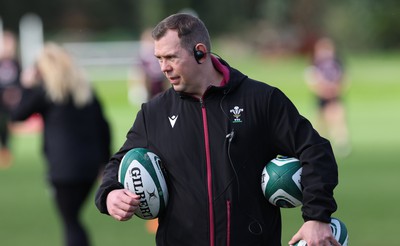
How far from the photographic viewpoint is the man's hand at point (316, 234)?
5.19m

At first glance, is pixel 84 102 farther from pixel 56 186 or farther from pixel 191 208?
pixel 191 208

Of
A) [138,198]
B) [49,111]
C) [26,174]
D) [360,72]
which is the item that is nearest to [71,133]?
[49,111]

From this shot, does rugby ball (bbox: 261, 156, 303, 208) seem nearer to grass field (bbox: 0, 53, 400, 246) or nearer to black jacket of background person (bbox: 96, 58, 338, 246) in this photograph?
black jacket of background person (bbox: 96, 58, 338, 246)

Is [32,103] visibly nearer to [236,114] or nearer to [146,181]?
[146,181]

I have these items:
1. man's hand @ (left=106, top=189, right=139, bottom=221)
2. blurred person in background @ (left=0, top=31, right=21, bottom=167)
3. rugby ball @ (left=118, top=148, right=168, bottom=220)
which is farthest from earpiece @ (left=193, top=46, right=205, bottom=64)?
blurred person in background @ (left=0, top=31, right=21, bottom=167)

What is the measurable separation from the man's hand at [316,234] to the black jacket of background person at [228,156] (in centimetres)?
22

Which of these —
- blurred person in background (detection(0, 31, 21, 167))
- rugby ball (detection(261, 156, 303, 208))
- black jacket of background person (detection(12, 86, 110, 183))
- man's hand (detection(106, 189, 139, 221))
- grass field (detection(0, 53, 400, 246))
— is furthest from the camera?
blurred person in background (detection(0, 31, 21, 167))

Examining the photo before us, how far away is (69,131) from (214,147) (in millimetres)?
4827

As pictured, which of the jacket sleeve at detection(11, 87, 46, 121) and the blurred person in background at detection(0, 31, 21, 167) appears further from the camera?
the blurred person in background at detection(0, 31, 21, 167)

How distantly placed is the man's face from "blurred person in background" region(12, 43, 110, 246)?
182 inches

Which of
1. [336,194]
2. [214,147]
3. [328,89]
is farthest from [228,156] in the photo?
[328,89]

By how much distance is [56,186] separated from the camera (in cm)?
998

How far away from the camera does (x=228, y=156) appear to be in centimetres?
545

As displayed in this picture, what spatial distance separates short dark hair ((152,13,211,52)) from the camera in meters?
5.41
